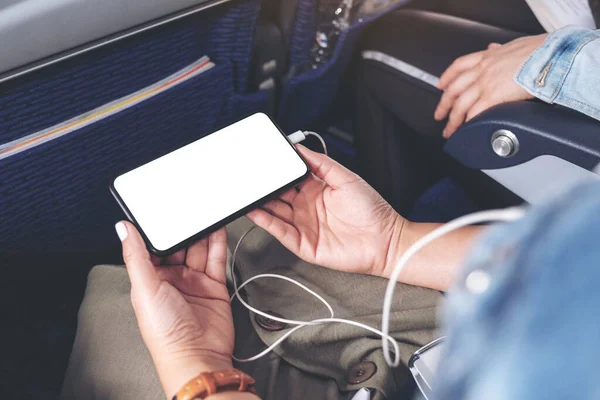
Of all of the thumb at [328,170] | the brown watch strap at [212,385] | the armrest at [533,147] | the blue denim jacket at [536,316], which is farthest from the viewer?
the thumb at [328,170]

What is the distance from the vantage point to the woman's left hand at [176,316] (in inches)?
20.5

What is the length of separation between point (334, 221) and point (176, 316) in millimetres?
278

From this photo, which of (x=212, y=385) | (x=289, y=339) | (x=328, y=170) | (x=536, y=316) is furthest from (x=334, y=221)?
(x=536, y=316)

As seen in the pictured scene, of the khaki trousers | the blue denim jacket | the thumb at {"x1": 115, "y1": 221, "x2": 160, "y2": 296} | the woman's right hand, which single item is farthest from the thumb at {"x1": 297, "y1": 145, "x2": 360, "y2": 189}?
the blue denim jacket

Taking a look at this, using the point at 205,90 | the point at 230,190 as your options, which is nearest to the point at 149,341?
the point at 230,190

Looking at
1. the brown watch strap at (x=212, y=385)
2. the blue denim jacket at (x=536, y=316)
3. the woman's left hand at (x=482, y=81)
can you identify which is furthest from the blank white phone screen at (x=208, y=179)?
the blue denim jacket at (x=536, y=316)

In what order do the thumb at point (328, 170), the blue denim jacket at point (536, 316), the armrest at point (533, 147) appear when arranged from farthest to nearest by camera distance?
1. the thumb at point (328, 170)
2. the armrest at point (533, 147)
3. the blue denim jacket at point (536, 316)

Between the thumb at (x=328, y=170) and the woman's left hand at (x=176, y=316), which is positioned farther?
the thumb at (x=328, y=170)

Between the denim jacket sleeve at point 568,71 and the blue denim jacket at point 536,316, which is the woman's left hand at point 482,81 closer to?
the denim jacket sleeve at point 568,71

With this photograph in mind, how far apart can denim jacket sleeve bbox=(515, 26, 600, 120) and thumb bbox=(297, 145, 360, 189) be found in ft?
0.94

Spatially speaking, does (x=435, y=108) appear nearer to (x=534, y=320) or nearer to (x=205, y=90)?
(x=205, y=90)

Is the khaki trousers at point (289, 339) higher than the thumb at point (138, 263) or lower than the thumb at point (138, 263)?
lower

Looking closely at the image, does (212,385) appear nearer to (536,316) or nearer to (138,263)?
(138,263)

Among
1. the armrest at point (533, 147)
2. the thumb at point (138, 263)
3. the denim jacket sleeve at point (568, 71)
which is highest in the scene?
the denim jacket sleeve at point (568, 71)
